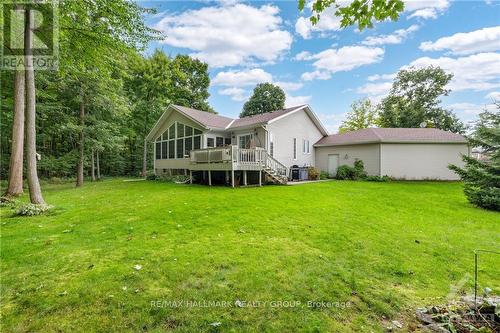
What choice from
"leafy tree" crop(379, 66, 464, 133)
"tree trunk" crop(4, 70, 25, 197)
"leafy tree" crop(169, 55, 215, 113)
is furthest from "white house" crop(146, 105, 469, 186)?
"leafy tree" crop(379, 66, 464, 133)

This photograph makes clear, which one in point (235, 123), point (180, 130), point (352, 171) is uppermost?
point (235, 123)

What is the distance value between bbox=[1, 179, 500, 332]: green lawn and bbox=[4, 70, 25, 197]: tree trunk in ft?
12.8

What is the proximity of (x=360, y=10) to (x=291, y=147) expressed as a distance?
1380 cm

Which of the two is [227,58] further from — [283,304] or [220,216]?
[283,304]

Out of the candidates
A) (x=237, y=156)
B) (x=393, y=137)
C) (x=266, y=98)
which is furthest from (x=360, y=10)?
(x=266, y=98)

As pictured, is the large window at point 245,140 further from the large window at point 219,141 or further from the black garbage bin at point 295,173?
the black garbage bin at point 295,173

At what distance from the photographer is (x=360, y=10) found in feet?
9.63

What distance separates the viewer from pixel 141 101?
79.3 ft

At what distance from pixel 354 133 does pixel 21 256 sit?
1927 cm

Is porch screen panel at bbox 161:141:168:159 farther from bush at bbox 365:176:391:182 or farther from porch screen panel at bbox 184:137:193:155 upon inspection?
bush at bbox 365:176:391:182

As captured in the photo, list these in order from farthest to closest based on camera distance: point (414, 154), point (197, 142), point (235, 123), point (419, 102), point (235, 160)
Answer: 1. point (419, 102)
2. point (235, 123)
3. point (414, 154)
4. point (197, 142)
5. point (235, 160)

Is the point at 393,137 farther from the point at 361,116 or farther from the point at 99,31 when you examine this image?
the point at 361,116

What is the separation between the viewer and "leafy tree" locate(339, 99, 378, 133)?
34.9 meters

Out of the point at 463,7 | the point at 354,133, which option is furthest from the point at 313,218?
the point at 354,133
